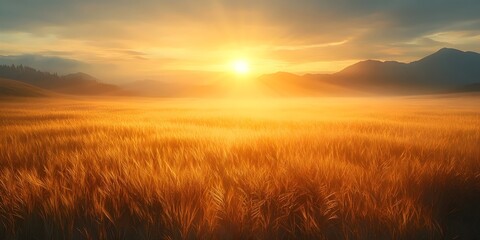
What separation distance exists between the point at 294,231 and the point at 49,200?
1592 millimetres

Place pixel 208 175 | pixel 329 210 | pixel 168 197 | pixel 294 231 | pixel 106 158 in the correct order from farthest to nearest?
pixel 106 158
pixel 208 175
pixel 168 197
pixel 329 210
pixel 294 231

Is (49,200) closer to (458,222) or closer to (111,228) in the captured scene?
(111,228)

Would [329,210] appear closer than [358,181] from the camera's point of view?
Yes

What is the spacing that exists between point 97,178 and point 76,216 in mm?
789

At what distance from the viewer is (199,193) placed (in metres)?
2.37

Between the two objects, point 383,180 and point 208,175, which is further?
point 208,175

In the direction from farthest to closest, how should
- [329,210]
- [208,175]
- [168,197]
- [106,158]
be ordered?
[106,158] < [208,175] < [168,197] < [329,210]

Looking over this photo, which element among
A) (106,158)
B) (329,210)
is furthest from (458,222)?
(106,158)

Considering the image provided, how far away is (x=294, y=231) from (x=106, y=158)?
2350 mm

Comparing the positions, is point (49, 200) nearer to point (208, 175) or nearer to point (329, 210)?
point (208, 175)

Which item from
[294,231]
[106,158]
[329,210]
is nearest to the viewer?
[294,231]

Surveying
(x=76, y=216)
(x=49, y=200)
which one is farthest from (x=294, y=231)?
(x=49, y=200)

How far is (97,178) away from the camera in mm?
2906

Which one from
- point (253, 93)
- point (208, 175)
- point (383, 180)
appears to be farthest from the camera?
point (253, 93)
